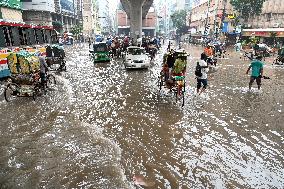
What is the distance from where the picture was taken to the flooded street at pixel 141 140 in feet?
17.0

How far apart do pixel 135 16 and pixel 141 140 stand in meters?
30.9

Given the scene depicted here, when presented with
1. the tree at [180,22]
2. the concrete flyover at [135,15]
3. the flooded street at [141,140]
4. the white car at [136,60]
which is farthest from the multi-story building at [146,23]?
the flooded street at [141,140]

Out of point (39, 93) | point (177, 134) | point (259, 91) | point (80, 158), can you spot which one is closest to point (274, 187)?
point (177, 134)

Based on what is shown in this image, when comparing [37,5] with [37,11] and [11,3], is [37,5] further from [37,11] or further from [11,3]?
[11,3]

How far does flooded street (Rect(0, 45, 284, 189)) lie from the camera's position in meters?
5.18

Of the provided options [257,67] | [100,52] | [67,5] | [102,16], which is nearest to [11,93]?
[257,67]

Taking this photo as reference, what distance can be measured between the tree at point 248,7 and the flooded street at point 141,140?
4265 cm

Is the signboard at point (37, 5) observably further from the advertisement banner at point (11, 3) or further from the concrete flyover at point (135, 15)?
the concrete flyover at point (135, 15)

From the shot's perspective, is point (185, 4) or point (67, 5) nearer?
point (67, 5)

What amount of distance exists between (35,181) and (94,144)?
1844mm

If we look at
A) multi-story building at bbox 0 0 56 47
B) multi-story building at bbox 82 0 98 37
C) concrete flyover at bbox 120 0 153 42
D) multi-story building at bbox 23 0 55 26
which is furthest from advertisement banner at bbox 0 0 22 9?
multi-story building at bbox 82 0 98 37

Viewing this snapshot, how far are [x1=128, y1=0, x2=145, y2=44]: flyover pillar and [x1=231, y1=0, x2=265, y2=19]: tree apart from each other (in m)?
25.0

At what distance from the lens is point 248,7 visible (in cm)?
5053

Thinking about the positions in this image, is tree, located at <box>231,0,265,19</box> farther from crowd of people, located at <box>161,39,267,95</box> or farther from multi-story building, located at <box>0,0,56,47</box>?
crowd of people, located at <box>161,39,267,95</box>
